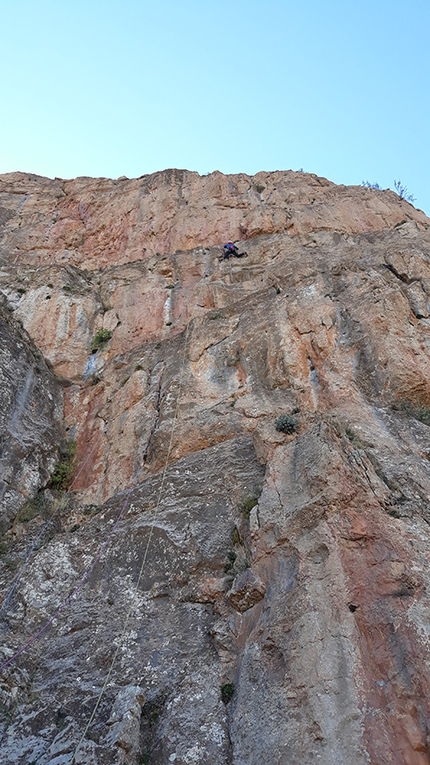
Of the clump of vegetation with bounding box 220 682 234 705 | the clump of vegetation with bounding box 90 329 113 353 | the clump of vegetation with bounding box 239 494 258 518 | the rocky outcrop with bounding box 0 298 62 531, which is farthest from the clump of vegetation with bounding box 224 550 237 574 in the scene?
the clump of vegetation with bounding box 90 329 113 353

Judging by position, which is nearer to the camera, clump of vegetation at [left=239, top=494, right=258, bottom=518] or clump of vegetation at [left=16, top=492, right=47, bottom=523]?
clump of vegetation at [left=239, top=494, right=258, bottom=518]

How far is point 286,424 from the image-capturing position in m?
14.0

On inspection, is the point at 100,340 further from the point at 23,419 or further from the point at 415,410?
the point at 415,410

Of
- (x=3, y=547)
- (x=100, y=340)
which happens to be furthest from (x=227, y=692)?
(x=100, y=340)

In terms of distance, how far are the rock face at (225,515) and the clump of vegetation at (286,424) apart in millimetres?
47

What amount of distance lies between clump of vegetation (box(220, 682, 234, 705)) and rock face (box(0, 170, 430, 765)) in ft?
0.21

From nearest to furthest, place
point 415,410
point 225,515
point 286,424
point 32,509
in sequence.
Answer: point 225,515
point 286,424
point 415,410
point 32,509

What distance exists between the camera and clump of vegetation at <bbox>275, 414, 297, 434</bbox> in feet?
45.8

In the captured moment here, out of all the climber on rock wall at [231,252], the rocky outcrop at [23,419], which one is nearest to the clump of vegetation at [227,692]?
the rocky outcrop at [23,419]

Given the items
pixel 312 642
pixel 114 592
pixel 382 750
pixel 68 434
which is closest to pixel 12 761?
pixel 114 592

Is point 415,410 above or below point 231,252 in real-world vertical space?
below

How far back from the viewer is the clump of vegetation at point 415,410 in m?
14.7

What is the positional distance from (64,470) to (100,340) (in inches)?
324

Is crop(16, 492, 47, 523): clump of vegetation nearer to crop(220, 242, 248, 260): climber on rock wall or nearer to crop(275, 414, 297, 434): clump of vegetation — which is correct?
crop(275, 414, 297, 434): clump of vegetation
